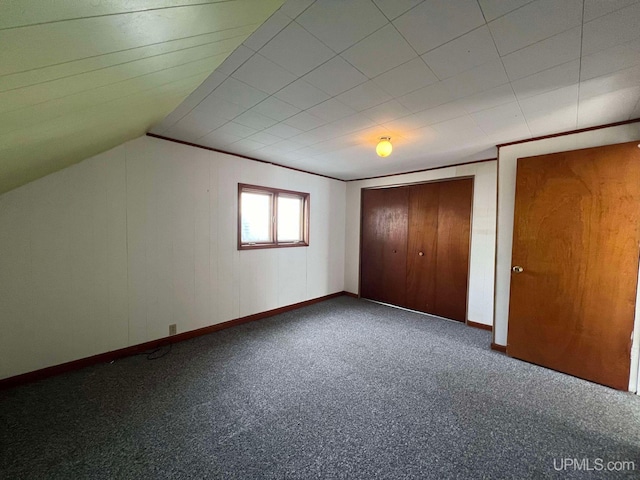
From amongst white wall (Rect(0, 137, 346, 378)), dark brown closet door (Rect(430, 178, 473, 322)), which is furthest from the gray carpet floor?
dark brown closet door (Rect(430, 178, 473, 322))

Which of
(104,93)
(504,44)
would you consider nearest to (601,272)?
(504,44)

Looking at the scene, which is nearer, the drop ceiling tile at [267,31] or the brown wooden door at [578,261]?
the drop ceiling tile at [267,31]

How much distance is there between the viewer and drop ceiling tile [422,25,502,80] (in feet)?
4.10

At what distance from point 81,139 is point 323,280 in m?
3.77

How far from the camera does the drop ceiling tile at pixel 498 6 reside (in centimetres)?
105

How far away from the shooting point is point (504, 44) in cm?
129

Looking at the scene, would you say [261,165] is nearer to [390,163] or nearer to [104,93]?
[390,163]

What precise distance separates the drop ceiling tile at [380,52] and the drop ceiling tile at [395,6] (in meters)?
0.08

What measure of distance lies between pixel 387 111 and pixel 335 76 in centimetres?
64

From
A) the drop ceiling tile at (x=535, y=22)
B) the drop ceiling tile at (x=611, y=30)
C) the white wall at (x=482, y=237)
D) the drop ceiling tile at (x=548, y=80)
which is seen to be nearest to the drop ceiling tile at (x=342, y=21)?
the drop ceiling tile at (x=535, y=22)

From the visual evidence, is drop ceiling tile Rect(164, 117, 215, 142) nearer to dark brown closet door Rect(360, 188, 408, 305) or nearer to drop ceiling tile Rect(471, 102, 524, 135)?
drop ceiling tile Rect(471, 102, 524, 135)

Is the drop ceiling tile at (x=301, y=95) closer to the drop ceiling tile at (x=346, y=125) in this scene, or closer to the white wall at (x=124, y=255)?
the drop ceiling tile at (x=346, y=125)

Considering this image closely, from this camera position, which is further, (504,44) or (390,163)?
(390,163)

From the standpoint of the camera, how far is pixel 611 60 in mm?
1390
